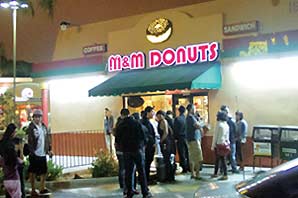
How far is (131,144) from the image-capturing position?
10648 millimetres

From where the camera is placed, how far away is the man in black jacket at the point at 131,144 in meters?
10.6

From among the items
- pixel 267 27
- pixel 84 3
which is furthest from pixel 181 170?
pixel 84 3

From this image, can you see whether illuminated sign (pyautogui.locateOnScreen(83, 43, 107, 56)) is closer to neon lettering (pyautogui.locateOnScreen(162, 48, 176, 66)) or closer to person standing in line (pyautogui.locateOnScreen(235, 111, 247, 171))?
neon lettering (pyautogui.locateOnScreen(162, 48, 176, 66))

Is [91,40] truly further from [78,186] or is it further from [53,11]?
[78,186]

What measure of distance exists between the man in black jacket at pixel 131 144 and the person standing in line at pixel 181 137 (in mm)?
3793

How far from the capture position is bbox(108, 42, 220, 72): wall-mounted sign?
661 inches

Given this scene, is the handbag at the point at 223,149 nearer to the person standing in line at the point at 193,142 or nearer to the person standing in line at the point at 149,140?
the person standing in line at the point at 193,142

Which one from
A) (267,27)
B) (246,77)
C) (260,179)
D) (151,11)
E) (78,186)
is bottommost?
(78,186)

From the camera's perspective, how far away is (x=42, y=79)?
23250 millimetres

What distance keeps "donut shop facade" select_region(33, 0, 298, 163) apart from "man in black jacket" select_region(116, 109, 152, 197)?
5421mm

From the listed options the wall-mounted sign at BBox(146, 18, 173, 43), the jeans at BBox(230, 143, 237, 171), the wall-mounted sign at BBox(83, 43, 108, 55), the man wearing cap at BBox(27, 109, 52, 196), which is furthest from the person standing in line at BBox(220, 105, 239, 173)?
the wall-mounted sign at BBox(83, 43, 108, 55)

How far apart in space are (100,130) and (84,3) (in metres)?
5.68

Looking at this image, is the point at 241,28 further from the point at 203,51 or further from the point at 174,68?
the point at 174,68

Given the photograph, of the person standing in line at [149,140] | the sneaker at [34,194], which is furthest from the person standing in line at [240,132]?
the sneaker at [34,194]
